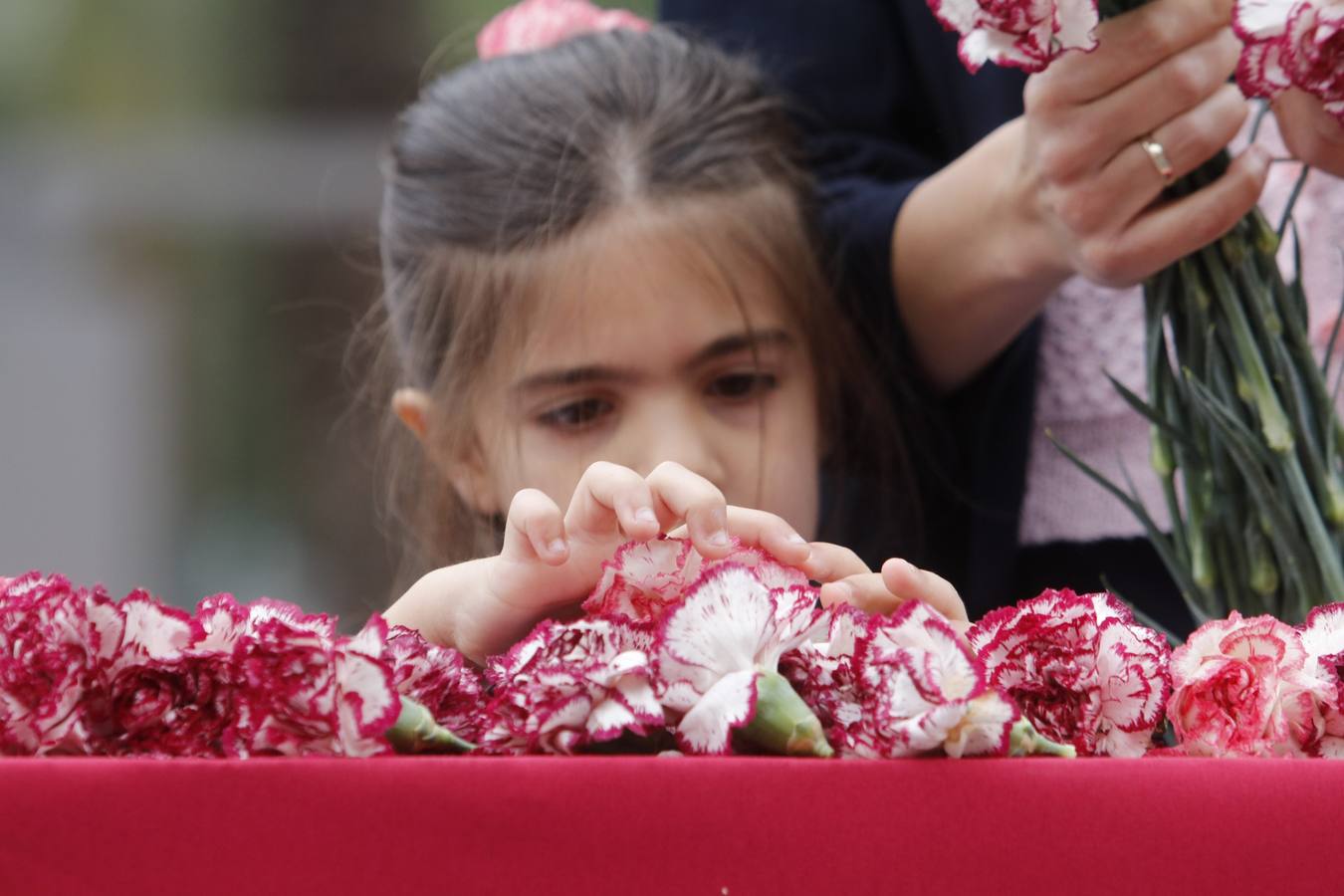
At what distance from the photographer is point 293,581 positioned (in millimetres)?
3365

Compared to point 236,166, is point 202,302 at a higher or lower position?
lower

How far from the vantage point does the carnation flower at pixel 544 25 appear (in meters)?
1.40

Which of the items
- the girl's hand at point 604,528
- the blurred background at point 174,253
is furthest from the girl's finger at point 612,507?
the blurred background at point 174,253

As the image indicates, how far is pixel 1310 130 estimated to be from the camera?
0.76 metres

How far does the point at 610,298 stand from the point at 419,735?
71cm

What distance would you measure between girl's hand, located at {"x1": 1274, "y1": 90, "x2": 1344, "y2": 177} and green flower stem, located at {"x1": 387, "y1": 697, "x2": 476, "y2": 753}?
0.55 metres

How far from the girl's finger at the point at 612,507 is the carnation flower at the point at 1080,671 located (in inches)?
5.2

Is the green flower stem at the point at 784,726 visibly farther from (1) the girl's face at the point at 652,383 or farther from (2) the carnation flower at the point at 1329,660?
(1) the girl's face at the point at 652,383

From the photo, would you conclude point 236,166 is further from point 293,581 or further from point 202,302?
point 293,581

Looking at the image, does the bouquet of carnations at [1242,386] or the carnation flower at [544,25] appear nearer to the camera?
the bouquet of carnations at [1242,386]

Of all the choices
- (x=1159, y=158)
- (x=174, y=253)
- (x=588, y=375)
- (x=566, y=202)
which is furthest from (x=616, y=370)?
→ (x=174, y=253)

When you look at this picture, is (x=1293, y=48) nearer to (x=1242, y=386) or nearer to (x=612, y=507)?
(x=1242, y=386)

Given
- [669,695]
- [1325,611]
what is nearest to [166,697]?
[669,695]

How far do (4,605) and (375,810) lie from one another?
0.50 feet
